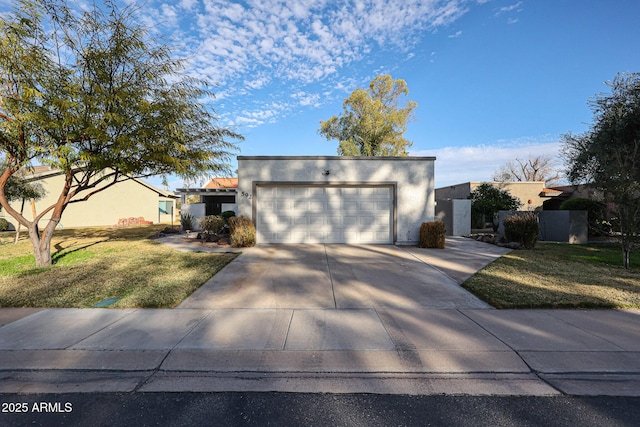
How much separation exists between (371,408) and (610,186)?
31.6 ft

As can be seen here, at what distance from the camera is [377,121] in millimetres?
26156

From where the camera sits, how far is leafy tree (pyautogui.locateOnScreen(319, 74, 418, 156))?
2619cm

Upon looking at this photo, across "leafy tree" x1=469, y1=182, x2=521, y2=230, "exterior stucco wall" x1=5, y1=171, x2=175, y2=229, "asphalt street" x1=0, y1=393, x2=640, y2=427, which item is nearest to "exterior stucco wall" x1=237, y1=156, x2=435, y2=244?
"leafy tree" x1=469, y1=182, x2=521, y2=230

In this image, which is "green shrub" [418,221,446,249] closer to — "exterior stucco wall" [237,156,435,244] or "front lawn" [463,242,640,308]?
"exterior stucco wall" [237,156,435,244]

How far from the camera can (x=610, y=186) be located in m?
8.09

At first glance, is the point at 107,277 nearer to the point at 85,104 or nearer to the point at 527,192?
the point at 85,104

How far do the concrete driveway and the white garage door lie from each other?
169 cm

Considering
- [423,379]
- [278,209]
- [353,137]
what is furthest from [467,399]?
[353,137]

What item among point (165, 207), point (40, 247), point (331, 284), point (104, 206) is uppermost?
point (165, 207)

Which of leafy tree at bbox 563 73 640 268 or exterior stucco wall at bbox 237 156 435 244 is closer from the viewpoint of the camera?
leafy tree at bbox 563 73 640 268

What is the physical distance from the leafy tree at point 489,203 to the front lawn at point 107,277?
16430 millimetres

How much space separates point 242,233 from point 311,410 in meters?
9.25

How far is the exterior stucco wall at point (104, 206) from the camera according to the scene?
2256 centimetres

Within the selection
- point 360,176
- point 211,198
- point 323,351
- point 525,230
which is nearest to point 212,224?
point 360,176
